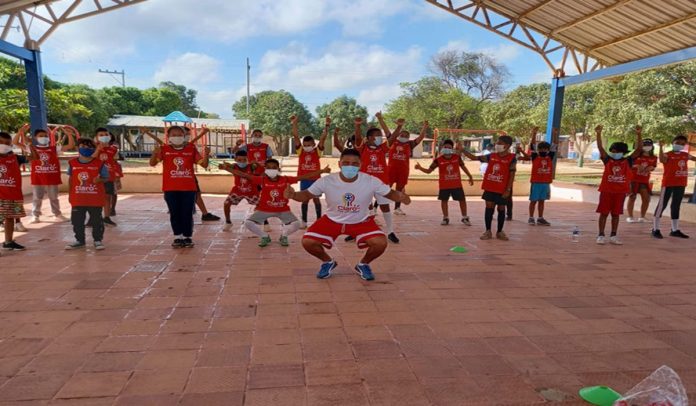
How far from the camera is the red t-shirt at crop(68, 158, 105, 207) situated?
5477mm

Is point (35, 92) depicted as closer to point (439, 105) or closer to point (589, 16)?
point (589, 16)

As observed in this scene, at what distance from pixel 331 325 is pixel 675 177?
22.3 ft

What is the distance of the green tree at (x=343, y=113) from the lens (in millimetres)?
38562

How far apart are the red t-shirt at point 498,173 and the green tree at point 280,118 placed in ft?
108

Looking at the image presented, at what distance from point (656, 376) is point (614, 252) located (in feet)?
13.6

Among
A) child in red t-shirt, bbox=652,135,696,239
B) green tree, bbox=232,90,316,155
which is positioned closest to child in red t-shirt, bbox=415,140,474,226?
child in red t-shirt, bbox=652,135,696,239

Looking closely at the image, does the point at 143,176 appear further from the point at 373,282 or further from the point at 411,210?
the point at 373,282

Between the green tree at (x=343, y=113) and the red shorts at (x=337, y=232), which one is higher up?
the green tree at (x=343, y=113)

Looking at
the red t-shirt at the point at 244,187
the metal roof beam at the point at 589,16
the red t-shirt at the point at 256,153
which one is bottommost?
the red t-shirt at the point at 244,187

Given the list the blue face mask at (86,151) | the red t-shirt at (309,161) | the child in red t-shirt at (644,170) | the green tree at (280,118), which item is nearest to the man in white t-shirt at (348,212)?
the red t-shirt at (309,161)

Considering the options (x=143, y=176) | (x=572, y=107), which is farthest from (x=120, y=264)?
(x=572, y=107)

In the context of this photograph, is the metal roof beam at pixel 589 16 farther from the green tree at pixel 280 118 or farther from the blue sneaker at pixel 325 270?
the green tree at pixel 280 118

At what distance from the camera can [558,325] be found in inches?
134

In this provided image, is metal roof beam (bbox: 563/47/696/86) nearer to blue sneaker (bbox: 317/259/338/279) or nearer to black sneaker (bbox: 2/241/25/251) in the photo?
blue sneaker (bbox: 317/259/338/279)
